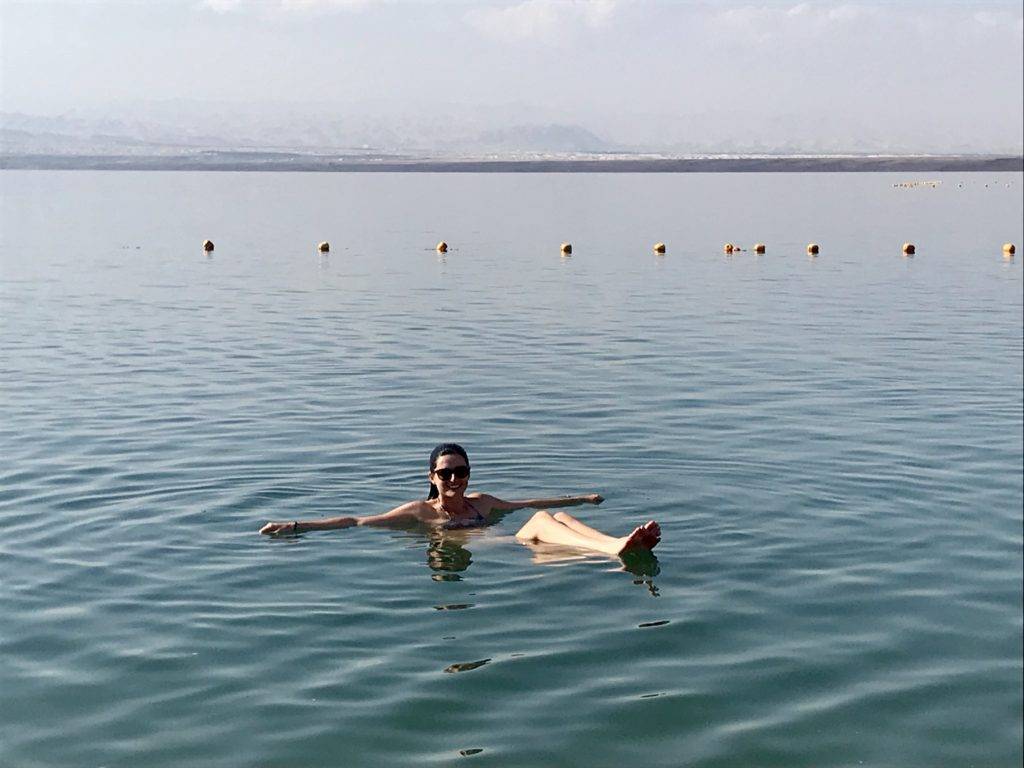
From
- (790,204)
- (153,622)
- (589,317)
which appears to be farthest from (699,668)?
(790,204)

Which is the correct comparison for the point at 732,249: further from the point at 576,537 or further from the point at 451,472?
the point at 576,537

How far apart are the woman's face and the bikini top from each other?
0.35 m

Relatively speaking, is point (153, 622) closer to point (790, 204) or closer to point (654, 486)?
point (654, 486)

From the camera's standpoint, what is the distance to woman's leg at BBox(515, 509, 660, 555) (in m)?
16.0

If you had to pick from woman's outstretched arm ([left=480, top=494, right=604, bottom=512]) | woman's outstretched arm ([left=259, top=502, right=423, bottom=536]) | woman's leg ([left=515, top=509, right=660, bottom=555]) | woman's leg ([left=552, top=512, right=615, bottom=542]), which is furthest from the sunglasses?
woman's leg ([left=552, top=512, right=615, bottom=542])

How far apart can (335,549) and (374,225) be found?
69690mm

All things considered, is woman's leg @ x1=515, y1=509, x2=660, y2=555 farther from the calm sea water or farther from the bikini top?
the bikini top

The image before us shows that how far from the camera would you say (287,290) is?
48656 mm

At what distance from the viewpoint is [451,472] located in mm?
17922

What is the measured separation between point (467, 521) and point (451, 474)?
74 centimetres

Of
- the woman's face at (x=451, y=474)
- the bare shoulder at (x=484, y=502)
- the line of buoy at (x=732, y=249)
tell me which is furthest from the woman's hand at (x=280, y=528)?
the line of buoy at (x=732, y=249)

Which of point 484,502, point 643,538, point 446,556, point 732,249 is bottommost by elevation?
point 446,556

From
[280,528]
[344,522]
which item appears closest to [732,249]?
[344,522]

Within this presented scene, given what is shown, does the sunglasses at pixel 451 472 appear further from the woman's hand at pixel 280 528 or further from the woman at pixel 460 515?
the woman's hand at pixel 280 528
